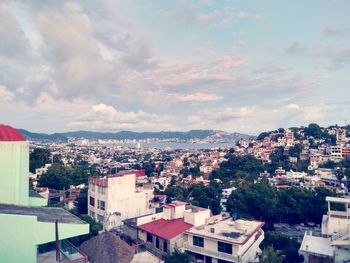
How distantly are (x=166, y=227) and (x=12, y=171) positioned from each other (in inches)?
473

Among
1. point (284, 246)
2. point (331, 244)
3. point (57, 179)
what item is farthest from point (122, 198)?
point (57, 179)

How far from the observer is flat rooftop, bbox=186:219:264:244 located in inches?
808

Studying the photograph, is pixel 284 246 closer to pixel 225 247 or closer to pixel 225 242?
pixel 225 247

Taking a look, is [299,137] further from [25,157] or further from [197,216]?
[25,157]

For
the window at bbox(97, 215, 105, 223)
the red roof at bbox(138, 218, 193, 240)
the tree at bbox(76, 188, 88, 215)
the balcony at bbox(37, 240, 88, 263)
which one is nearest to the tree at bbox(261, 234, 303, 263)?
the red roof at bbox(138, 218, 193, 240)

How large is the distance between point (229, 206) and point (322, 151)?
58.9 meters

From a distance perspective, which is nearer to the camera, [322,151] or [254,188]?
[254,188]

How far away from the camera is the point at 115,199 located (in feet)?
101

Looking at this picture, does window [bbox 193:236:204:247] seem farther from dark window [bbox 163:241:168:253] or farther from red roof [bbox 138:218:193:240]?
dark window [bbox 163:241:168:253]

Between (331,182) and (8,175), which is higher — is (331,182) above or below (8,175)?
below

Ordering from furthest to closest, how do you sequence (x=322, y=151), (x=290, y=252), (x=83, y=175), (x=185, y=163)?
(x=185, y=163) < (x=322, y=151) < (x=83, y=175) < (x=290, y=252)

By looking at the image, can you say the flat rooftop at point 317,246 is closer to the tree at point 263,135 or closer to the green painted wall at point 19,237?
the green painted wall at point 19,237

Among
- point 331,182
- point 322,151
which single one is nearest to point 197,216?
point 331,182

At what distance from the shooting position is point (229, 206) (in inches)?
1299
